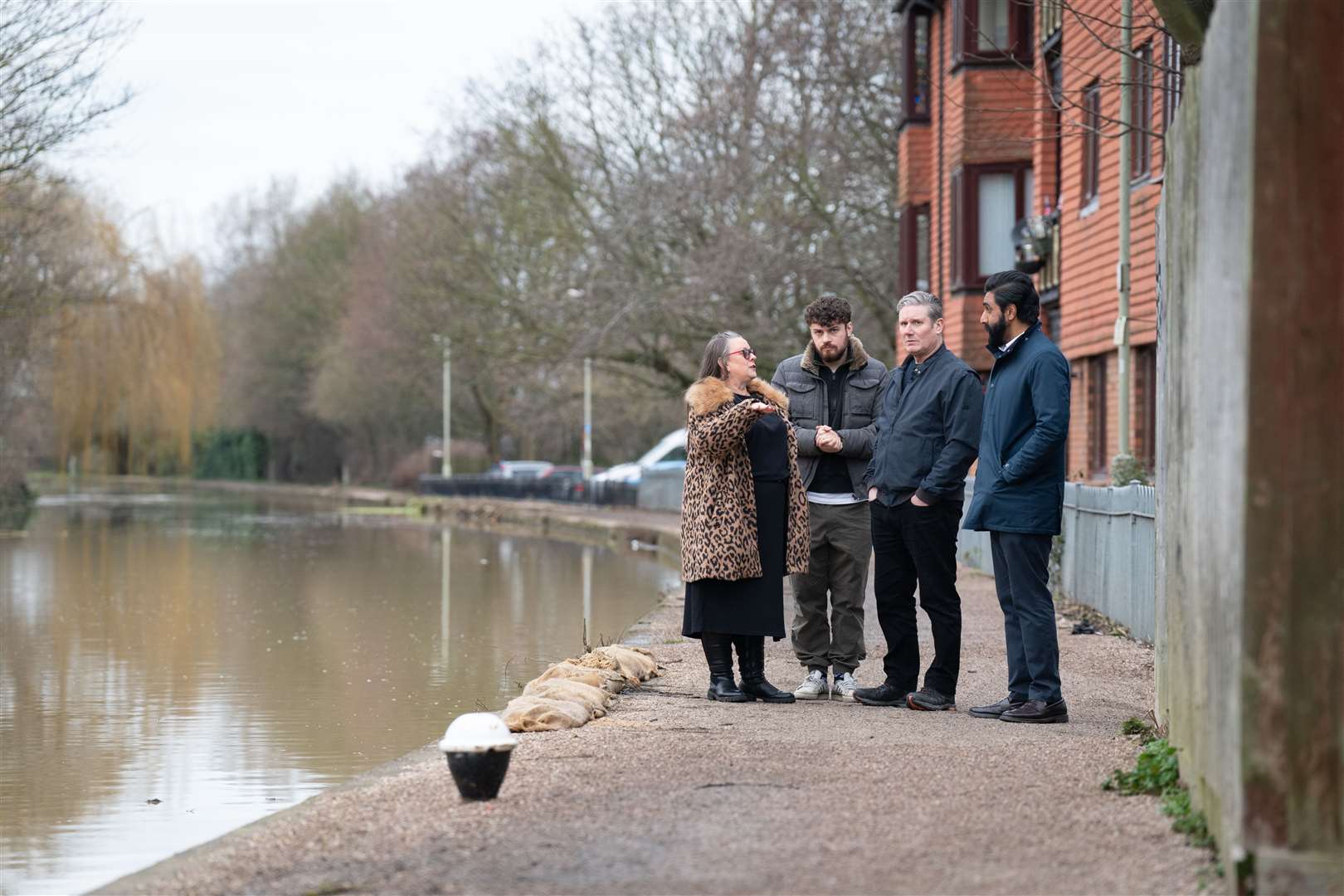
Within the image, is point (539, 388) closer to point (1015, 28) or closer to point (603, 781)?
point (1015, 28)

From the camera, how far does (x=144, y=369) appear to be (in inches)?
2495

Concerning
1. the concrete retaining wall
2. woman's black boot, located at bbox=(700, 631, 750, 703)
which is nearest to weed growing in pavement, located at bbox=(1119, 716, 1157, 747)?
woman's black boot, located at bbox=(700, 631, 750, 703)

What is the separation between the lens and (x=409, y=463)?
6800 centimetres

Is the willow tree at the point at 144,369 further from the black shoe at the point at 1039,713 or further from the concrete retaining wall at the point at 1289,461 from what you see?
the concrete retaining wall at the point at 1289,461

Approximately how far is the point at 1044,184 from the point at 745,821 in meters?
20.9

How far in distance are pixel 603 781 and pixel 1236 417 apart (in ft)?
9.73

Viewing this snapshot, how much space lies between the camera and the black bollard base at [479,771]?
6.50 metres

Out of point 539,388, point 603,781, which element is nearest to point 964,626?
point 603,781

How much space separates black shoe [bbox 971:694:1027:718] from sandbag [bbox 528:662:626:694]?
195cm

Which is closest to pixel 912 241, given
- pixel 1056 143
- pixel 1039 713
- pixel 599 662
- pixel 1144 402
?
pixel 1056 143

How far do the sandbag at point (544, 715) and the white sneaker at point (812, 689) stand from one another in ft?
3.94

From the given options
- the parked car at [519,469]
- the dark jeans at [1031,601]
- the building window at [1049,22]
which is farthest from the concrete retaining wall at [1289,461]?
the parked car at [519,469]

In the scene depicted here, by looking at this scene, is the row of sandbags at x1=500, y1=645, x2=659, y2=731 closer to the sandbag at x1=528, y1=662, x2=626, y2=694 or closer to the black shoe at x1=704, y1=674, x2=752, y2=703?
the sandbag at x1=528, y1=662, x2=626, y2=694

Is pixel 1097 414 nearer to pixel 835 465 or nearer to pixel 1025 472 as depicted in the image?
pixel 835 465
